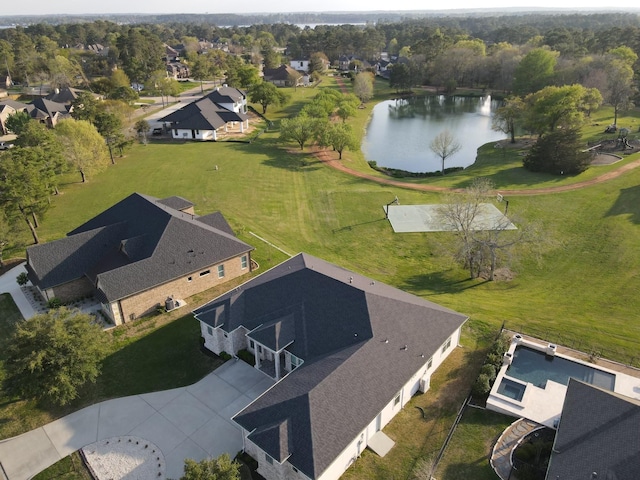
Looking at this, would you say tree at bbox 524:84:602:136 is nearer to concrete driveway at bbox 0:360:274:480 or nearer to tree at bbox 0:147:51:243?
concrete driveway at bbox 0:360:274:480

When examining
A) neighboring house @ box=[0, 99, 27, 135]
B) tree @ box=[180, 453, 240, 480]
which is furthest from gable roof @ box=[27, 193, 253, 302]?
neighboring house @ box=[0, 99, 27, 135]

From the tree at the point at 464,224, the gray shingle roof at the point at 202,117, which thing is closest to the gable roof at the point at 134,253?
the tree at the point at 464,224

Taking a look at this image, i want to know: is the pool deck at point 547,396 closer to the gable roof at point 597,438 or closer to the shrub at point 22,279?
the gable roof at point 597,438

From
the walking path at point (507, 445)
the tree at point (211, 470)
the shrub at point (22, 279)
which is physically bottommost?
the walking path at point (507, 445)

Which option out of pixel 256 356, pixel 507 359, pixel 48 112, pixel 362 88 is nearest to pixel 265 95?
pixel 362 88

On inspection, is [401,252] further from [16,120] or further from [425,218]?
[16,120]
